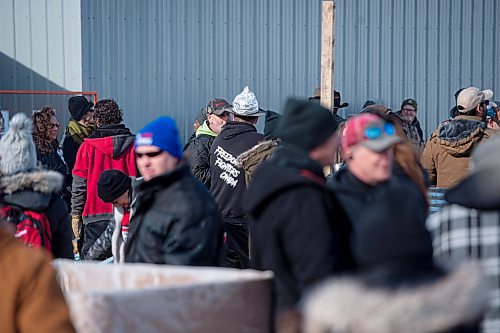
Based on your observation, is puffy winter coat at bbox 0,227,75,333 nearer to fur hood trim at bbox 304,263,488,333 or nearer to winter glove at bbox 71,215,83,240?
fur hood trim at bbox 304,263,488,333

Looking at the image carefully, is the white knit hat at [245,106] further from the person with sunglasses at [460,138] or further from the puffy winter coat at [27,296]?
the puffy winter coat at [27,296]

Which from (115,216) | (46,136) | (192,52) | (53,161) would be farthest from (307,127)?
(192,52)

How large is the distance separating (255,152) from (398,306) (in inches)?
193

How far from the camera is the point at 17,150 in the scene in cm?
518

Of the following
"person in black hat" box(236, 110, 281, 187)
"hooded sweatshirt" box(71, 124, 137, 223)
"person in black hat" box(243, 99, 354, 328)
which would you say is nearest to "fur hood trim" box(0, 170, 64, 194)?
"person in black hat" box(243, 99, 354, 328)

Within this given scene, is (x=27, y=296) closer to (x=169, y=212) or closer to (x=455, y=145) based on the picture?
(x=169, y=212)

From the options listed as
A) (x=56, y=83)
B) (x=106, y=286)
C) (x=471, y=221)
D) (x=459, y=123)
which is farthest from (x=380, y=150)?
(x=56, y=83)

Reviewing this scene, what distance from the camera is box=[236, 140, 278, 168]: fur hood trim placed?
7496 mm

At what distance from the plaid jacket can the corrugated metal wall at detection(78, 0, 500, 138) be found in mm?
9263

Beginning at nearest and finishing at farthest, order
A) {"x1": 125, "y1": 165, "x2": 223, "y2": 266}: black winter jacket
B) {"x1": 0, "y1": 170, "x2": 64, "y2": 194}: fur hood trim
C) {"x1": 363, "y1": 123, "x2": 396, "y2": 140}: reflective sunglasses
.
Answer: {"x1": 363, "y1": 123, "x2": 396, "y2": 140}: reflective sunglasses, {"x1": 125, "y1": 165, "x2": 223, "y2": 266}: black winter jacket, {"x1": 0, "y1": 170, "x2": 64, "y2": 194}: fur hood trim

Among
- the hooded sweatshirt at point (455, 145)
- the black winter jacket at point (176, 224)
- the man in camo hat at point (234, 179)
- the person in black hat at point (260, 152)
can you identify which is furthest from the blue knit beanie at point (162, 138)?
the hooded sweatshirt at point (455, 145)

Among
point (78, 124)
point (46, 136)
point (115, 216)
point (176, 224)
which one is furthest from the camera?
point (78, 124)

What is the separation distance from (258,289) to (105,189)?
8.80 ft

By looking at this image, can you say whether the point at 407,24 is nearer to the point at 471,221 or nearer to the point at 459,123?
the point at 459,123
